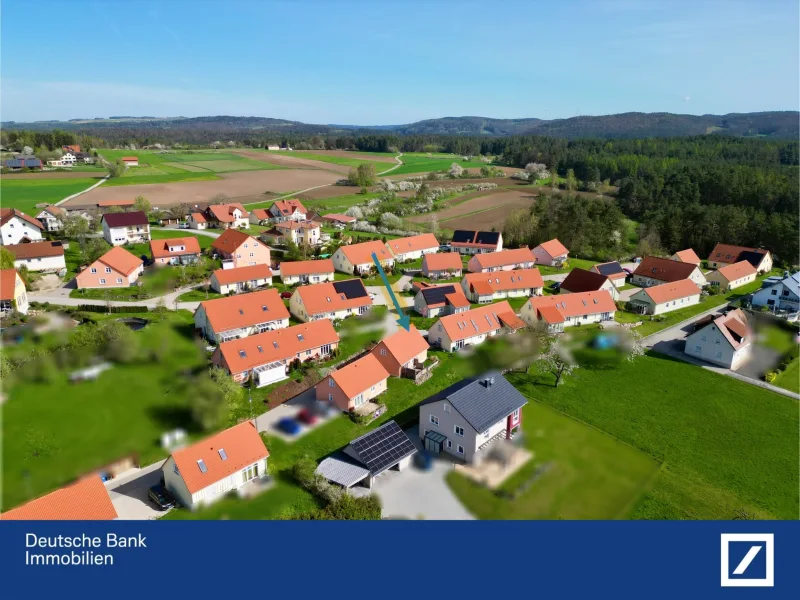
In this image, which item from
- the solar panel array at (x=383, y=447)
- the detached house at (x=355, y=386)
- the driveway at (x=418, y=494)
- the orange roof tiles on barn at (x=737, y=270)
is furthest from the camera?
the orange roof tiles on barn at (x=737, y=270)

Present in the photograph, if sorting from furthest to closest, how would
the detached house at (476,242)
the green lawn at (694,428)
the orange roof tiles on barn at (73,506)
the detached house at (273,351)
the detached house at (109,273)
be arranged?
the detached house at (476,242)
the detached house at (109,273)
the detached house at (273,351)
the green lawn at (694,428)
the orange roof tiles on barn at (73,506)

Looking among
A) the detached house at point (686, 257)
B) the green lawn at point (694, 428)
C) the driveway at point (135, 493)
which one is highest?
the detached house at point (686, 257)

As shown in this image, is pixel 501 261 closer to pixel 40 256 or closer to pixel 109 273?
pixel 109 273

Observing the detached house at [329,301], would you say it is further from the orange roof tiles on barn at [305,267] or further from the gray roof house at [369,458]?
the gray roof house at [369,458]

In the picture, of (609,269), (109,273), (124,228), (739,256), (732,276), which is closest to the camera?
(109,273)

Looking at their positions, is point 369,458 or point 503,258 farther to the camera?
point 503,258

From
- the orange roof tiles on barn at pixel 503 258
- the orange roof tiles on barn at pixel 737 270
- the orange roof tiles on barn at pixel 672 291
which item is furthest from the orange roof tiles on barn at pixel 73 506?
the orange roof tiles on barn at pixel 737 270

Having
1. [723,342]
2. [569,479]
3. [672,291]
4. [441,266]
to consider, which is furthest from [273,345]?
[672,291]

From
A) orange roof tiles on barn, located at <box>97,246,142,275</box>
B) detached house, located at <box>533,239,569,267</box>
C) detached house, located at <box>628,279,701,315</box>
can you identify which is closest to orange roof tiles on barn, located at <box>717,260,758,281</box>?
detached house, located at <box>628,279,701,315</box>
